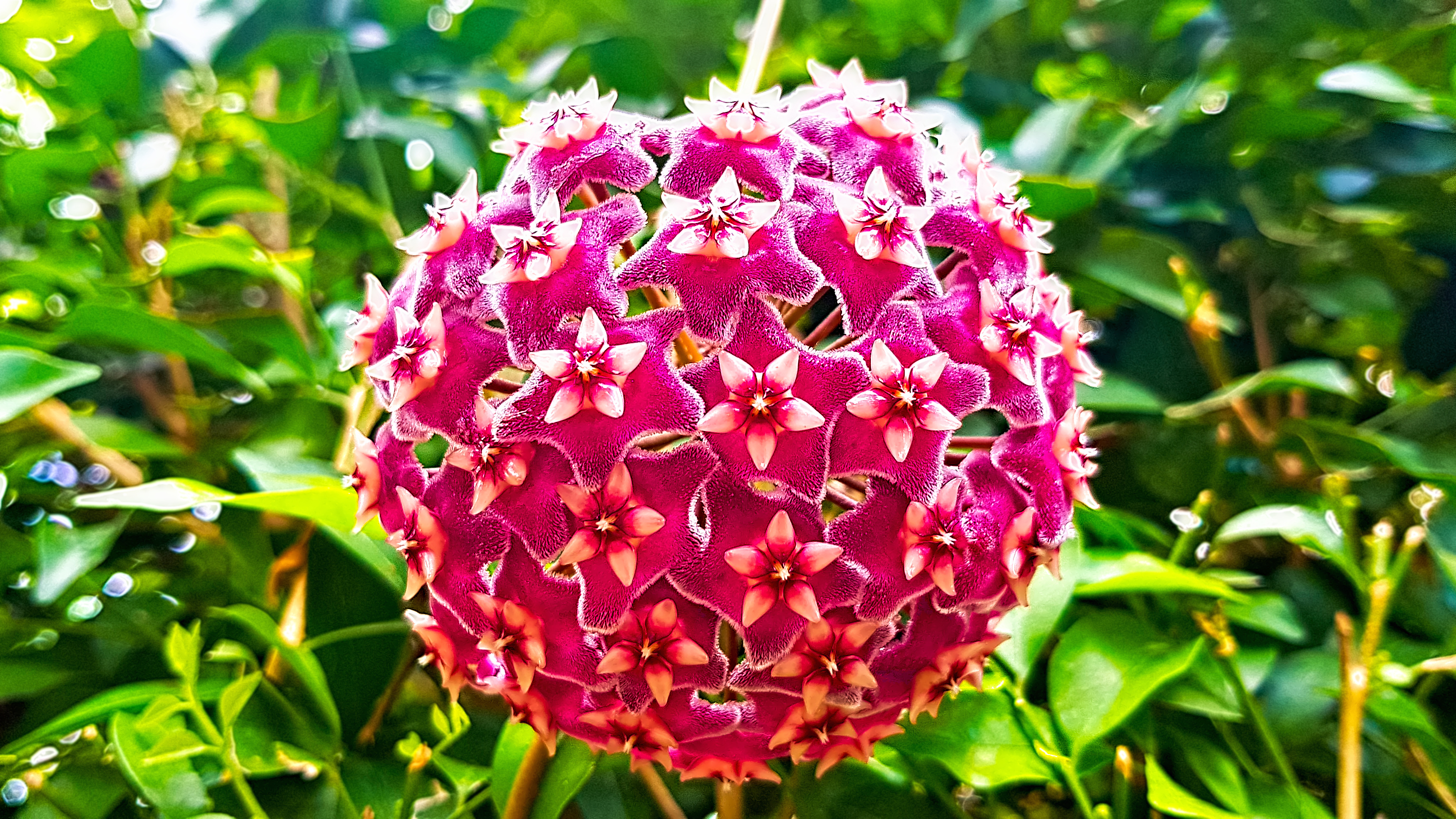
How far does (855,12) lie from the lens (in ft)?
3.95

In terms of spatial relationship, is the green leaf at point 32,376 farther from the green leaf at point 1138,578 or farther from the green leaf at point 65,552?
the green leaf at point 1138,578

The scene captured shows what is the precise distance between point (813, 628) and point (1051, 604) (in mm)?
246

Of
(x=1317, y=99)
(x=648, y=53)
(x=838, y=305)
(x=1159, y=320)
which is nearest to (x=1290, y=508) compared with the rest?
(x=1159, y=320)

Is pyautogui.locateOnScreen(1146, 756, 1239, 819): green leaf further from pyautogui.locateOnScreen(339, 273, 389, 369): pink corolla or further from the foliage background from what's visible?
pyautogui.locateOnScreen(339, 273, 389, 369): pink corolla

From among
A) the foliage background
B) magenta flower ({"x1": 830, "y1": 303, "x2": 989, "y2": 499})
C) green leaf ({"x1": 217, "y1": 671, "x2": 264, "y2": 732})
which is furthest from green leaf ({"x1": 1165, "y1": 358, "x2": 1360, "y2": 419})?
green leaf ({"x1": 217, "y1": 671, "x2": 264, "y2": 732})

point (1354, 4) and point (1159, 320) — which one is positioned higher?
point (1354, 4)

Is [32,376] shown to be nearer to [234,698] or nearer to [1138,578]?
[234,698]

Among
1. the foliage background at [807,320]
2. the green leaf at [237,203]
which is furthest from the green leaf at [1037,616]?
the green leaf at [237,203]

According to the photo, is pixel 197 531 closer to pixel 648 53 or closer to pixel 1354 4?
pixel 648 53

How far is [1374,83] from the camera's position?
937mm

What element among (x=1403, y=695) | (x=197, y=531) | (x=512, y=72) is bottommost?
(x=197, y=531)

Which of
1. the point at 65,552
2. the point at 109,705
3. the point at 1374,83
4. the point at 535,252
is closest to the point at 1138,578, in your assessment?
the point at 535,252

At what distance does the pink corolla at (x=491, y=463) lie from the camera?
1.65ft

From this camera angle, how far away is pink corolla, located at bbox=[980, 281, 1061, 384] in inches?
20.9
